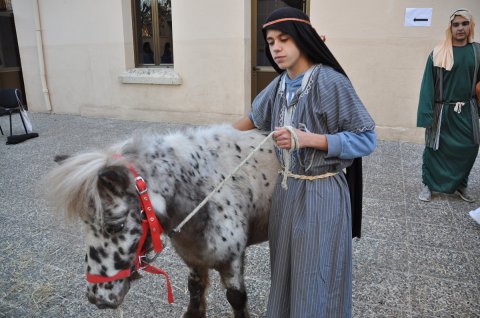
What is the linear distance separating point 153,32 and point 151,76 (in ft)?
3.80

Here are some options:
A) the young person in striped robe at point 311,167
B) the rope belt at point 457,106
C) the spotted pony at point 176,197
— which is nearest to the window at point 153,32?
the rope belt at point 457,106

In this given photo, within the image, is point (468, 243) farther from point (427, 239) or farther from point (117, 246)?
point (117, 246)

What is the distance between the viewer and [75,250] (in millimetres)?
3547

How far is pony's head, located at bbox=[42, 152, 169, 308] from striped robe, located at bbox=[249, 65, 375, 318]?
0.63m

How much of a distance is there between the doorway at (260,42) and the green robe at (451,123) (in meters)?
3.82

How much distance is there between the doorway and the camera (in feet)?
25.1

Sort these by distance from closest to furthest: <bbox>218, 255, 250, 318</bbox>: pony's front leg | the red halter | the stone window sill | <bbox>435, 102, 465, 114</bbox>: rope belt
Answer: the red halter < <bbox>218, 255, 250, 318</bbox>: pony's front leg < <bbox>435, 102, 465, 114</bbox>: rope belt < the stone window sill

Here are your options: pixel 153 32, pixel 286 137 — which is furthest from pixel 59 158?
pixel 153 32

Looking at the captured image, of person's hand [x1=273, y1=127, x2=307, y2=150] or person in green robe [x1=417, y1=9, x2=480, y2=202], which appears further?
person in green robe [x1=417, y1=9, x2=480, y2=202]

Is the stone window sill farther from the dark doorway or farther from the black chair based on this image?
the dark doorway

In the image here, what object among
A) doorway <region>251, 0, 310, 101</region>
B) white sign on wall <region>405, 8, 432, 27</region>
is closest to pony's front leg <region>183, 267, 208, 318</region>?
white sign on wall <region>405, 8, 432, 27</region>

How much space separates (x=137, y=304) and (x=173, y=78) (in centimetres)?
623

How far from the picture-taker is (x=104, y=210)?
4.90 feet

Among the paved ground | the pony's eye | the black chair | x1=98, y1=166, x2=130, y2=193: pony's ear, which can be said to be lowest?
the paved ground
